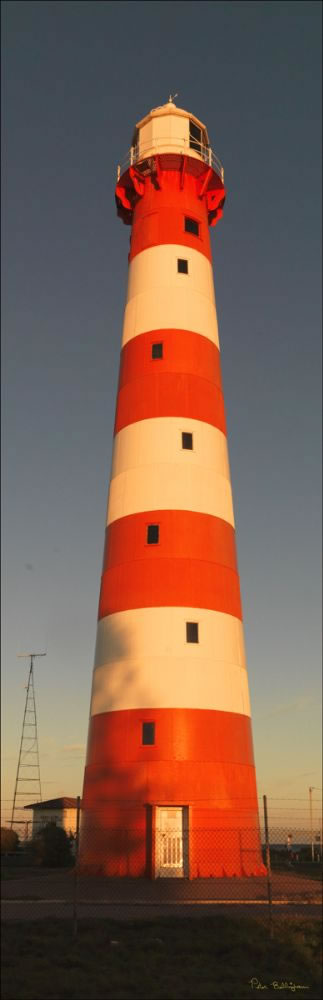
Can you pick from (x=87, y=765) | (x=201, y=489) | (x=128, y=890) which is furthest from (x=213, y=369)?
(x=128, y=890)

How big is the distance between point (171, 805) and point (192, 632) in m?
4.62

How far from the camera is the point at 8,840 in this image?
31.8m

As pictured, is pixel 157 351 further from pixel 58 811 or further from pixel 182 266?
pixel 58 811

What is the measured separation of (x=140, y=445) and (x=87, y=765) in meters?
9.62

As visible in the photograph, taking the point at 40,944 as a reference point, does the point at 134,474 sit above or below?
above

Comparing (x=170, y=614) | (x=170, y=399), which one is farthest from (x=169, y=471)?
(x=170, y=614)

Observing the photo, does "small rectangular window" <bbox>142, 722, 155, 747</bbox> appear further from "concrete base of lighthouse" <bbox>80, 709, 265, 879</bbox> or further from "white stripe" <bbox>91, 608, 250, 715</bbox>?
"white stripe" <bbox>91, 608, 250, 715</bbox>

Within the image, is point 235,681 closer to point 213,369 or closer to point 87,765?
point 87,765

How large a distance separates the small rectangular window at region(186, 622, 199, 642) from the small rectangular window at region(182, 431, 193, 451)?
5524 millimetres

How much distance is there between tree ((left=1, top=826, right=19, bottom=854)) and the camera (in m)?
31.0

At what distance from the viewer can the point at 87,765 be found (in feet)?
81.8

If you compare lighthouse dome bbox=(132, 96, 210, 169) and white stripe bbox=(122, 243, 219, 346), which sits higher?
lighthouse dome bbox=(132, 96, 210, 169)

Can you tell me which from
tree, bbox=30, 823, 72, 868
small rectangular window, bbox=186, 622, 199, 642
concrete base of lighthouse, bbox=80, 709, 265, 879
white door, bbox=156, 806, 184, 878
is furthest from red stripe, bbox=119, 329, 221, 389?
tree, bbox=30, 823, 72, 868

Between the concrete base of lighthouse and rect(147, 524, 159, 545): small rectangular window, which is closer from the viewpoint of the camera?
the concrete base of lighthouse
